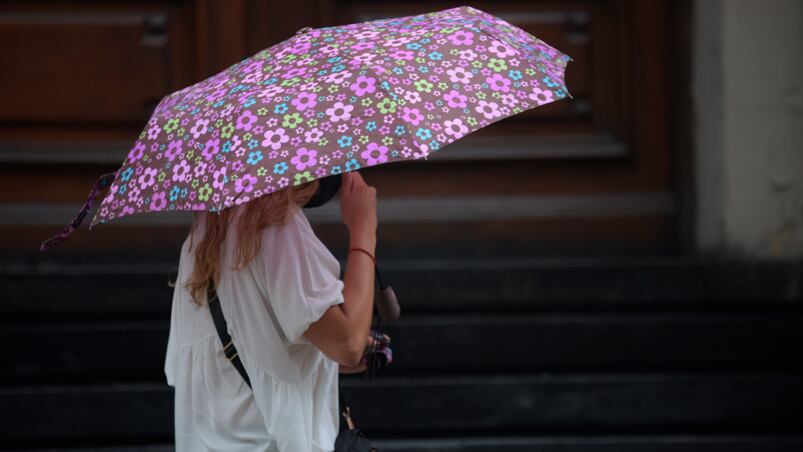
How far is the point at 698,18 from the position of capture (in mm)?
5324

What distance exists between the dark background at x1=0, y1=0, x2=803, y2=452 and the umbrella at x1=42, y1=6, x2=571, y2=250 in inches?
91.0

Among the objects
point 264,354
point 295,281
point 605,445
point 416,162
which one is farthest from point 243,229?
point 416,162

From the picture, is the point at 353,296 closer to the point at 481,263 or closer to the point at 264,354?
the point at 264,354

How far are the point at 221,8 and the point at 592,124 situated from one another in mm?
1759

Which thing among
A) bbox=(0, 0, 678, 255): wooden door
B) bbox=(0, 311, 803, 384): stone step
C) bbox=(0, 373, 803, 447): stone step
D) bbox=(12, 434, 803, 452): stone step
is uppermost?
bbox=(0, 0, 678, 255): wooden door

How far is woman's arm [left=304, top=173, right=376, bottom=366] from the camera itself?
8.24 ft


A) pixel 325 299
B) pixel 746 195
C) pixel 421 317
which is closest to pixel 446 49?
pixel 325 299

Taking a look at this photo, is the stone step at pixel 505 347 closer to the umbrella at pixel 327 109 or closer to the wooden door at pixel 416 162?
the wooden door at pixel 416 162

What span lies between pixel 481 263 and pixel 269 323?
2.67 metres

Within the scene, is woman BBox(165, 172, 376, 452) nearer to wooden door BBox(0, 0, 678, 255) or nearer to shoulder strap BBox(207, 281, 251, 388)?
shoulder strap BBox(207, 281, 251, 388)

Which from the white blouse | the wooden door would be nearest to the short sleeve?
the white blouse

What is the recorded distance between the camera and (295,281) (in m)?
2.49

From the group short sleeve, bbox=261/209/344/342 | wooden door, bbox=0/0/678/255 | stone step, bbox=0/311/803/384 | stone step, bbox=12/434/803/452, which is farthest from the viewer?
wooden door, bbox=0/0/678/255

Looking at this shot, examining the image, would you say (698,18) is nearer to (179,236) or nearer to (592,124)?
(592,124)
